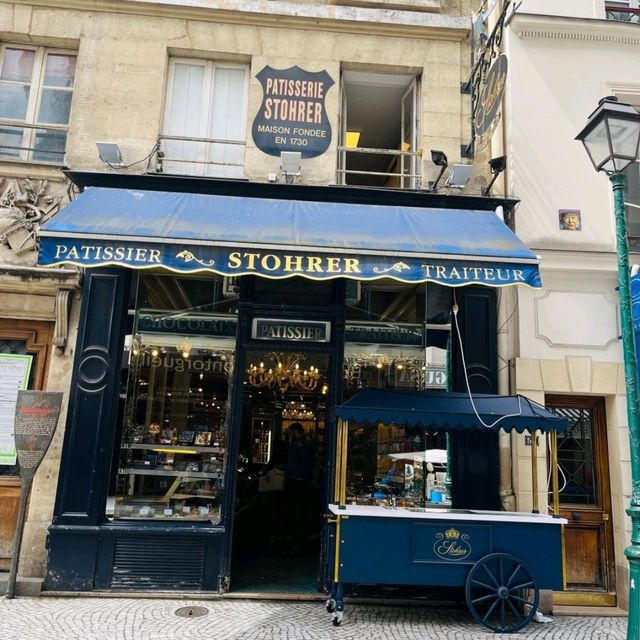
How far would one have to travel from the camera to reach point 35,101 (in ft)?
25.2

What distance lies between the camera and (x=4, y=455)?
272 inches

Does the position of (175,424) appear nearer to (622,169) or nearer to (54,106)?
(54,106)

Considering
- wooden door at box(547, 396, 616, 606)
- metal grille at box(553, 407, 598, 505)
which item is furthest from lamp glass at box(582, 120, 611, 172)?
metal grille at box(553, 407, 598, 505)

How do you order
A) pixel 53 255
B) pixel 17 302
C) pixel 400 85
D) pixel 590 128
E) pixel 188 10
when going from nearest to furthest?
pixel 590 128 < pixel 53 255 < pixel 17 302 < pixel 188 10 < pixel 400 85

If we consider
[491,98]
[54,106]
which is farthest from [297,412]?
[491,98]

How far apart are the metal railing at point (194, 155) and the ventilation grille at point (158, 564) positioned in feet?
15.5

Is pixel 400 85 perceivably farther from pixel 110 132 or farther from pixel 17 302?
pixel 17 302

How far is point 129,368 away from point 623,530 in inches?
248

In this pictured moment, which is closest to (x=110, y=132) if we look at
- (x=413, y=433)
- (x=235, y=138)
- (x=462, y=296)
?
(x=235, y=138)

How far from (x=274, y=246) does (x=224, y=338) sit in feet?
6.27

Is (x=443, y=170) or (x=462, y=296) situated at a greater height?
(x=443, y=170)

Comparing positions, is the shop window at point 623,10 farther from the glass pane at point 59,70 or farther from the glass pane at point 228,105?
the glass pane at point 59,70

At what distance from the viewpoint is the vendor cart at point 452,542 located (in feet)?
18.5

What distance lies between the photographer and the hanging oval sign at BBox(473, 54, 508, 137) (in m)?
6.44
